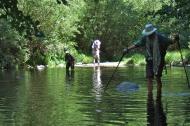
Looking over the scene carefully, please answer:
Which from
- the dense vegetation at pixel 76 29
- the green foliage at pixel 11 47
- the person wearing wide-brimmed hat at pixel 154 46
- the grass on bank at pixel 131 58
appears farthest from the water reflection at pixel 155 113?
the grass on bank at pixel 131 58

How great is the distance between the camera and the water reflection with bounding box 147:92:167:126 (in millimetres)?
6345

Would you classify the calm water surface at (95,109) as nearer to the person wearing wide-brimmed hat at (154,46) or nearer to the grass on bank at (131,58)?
the person wearing wide-brimmed hat at (154,46)

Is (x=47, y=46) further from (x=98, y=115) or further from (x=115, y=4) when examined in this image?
(x=98, y=115)

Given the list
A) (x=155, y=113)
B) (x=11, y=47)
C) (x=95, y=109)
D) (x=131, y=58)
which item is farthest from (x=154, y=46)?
(x=131, y=58)

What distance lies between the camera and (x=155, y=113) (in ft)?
23.7

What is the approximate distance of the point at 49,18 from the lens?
31.6 metres

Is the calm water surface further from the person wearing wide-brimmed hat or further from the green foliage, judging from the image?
the green foliage

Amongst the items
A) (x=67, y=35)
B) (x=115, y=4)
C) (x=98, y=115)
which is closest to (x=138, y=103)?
A: (x=98, y=115)

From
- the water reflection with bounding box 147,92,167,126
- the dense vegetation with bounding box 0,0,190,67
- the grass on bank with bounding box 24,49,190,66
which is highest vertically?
the dense vegetation with bounding box 0,0,190,67

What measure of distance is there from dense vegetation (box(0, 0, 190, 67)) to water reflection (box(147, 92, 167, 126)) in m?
17.1

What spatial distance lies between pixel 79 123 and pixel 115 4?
110 ft

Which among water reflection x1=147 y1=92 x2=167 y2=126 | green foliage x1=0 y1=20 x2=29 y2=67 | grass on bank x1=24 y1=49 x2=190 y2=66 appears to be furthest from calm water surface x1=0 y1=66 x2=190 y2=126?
grass on bank x1=24 y1=49 x2=190 y2=66

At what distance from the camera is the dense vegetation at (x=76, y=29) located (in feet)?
97.6

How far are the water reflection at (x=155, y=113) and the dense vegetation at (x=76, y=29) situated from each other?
17141mm
